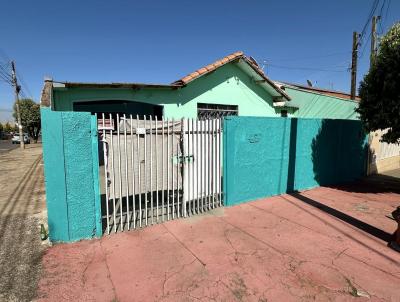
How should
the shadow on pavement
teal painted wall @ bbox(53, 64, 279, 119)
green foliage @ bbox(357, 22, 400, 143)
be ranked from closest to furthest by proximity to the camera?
the shadow on pavement
green foliage @ bbox(357, 22, 400, 143)
teal painted wall @ bbox(53, 64, 279, 119)

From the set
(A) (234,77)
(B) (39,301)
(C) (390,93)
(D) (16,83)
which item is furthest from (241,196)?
(D) (16,83)

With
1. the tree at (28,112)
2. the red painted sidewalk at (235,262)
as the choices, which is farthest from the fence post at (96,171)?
the tree at (28,112)

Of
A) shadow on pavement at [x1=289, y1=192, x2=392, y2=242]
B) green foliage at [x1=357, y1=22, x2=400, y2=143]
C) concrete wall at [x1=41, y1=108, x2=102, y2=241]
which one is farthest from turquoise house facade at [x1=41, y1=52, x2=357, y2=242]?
green foliage at [x1=357, y1=22, x2=400, y2=143]

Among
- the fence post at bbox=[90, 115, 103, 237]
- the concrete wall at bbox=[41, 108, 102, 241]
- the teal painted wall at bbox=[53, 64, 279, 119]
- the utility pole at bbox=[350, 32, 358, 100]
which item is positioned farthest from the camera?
the utility pole at bbox=[350, 32, 358, 100]

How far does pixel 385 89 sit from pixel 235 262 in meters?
6.44

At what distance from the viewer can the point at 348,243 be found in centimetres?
430

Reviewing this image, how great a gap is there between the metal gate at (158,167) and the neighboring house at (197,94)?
3132 mm

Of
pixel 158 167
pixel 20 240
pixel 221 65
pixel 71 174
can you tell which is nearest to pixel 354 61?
pixel 221 65

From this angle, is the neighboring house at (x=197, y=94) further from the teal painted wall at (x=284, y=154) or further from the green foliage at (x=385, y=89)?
the green foliage at (x=385, y=89)

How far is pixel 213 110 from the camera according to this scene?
32.7 feet

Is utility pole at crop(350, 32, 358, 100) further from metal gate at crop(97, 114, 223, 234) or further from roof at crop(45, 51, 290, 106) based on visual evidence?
metal gate at crop(97, 114, 223, 234)

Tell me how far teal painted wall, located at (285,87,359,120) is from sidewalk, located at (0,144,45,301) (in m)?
12.9

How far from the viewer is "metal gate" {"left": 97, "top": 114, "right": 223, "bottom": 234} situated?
4.39 m

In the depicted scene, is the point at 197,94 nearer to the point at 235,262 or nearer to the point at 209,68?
the point at 209,68
